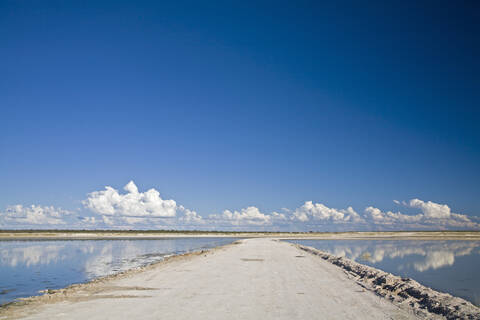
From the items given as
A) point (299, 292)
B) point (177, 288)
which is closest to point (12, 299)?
point (177, 288)

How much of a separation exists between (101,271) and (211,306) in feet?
56.0

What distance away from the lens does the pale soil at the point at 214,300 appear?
12305mm

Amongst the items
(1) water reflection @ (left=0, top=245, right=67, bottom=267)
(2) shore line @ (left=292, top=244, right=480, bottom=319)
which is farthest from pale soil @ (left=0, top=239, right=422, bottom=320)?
(1) water reflection @ (left=0, top=245, right=67, bottom=267)

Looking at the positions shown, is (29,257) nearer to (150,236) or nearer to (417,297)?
(417,297)

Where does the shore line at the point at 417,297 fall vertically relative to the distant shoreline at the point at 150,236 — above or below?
above

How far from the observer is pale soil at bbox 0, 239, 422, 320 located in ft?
40.4

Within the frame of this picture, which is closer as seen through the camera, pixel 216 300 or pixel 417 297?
pixel 216 300

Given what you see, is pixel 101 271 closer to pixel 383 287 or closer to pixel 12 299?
pixel 12 299

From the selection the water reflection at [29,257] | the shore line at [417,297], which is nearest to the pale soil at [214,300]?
the shore line at [417,297]

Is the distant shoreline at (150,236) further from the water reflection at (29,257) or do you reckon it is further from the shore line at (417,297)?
the shore line at (417,297)

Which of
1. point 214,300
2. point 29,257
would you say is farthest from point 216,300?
point 29,257

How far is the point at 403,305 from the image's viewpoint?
46.5ft

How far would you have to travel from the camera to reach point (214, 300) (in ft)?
47.9

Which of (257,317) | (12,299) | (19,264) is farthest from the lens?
(19,264)
